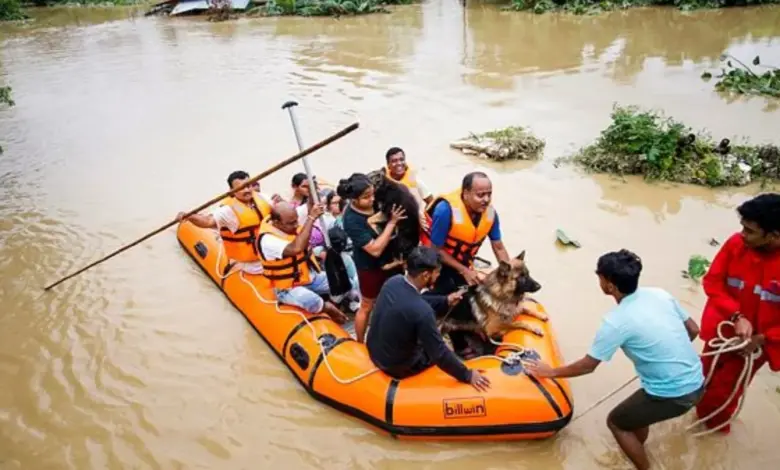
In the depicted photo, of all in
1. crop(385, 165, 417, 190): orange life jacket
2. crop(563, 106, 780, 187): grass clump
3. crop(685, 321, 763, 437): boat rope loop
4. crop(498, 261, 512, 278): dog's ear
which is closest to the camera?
crop(685, 321, 763, 437): boat rope loop

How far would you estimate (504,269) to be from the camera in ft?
12.5

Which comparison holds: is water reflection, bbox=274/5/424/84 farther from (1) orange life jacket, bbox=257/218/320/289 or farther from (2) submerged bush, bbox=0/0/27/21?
(2) submerged bush, bbox=0/0/27/21

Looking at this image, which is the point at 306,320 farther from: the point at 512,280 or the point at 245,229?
the point at 512,280

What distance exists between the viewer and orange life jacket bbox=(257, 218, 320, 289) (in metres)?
4.50

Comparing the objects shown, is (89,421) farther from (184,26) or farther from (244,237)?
(184,26)

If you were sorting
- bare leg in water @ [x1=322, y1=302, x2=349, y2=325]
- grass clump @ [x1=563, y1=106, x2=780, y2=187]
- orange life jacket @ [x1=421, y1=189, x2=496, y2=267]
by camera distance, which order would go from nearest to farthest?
orange life jacket @ [x1=421, y1=189, x2=496, y2=267] < bare leg in water @ [x1=322, y1=302, x2=349, y2=325] < grass clump @ [x1=563, y1=106, x2=780, y2=187]

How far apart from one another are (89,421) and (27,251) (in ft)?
11.1

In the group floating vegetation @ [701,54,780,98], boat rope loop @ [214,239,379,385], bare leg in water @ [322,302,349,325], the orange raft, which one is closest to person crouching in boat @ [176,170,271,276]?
boat rope loop @ [214,239,379,385]

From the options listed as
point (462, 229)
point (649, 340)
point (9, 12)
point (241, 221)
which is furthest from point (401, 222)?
point (9, 12)

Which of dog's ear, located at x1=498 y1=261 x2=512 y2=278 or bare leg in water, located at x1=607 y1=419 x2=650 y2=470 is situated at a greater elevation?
dog's ear, located at x1=498 y1=261 x2=512 y2=278

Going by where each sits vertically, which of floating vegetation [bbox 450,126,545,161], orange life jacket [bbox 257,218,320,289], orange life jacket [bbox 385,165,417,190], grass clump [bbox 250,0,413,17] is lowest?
floating vegetation [bbox 450,126,545,161]

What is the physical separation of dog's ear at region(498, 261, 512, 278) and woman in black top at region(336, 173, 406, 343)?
0.75 metres

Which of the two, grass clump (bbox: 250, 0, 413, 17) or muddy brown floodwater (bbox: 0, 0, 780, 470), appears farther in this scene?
grass clump (bbox: 250, 0, 413, 17)

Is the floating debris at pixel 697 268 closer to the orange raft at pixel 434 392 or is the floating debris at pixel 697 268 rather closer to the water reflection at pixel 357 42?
the orange raft at pixel 434 392
